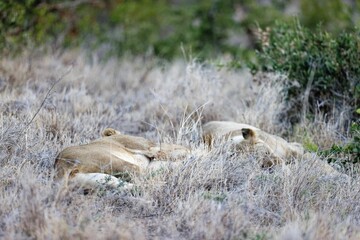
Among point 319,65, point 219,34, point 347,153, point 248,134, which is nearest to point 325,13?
point 219,34

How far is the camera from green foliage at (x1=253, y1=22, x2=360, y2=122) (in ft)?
24.9

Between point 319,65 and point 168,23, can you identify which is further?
point 168,23

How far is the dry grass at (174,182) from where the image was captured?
4230mm

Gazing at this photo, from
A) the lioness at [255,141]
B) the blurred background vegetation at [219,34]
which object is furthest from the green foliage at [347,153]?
the blurred background vegetation at [219,34]

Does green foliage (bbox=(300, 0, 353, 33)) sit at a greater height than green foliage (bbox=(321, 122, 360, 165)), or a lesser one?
lesser

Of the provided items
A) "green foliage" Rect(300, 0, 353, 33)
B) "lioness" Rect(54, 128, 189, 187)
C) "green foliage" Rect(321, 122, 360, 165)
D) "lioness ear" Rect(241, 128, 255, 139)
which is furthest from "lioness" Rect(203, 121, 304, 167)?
"green foliage" Rect(300, 0, 353, 33)

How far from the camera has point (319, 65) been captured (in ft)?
25.5

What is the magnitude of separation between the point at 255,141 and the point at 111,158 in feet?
5.00

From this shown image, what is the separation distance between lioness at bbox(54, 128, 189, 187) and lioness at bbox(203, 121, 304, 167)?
0.52m

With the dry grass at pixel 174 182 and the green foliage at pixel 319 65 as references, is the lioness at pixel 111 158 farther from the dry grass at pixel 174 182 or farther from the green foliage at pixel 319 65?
the green foliage at pixel 319 65

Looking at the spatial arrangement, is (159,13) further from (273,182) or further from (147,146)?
(273,182)

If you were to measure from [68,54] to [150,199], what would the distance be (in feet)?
19.5

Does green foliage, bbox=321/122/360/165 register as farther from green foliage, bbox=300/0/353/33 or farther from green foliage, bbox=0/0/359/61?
green foliage, bbox=300/0/353/33

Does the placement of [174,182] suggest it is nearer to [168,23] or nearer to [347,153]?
[347,153]
